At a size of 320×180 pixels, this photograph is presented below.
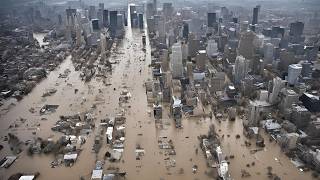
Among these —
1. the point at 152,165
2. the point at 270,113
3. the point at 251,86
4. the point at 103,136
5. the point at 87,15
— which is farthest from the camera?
the point at 87,15

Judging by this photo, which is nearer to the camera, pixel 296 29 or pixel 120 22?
pixel 296 29

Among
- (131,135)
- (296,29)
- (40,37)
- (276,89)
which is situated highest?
(296,29)

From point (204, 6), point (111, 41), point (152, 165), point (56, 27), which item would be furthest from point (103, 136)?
point (204, 6)

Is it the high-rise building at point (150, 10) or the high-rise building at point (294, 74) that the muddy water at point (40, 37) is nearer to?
the high-rise building at point (150, 10)

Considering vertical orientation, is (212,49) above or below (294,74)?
above

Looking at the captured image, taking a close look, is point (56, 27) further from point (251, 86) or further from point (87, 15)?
point (251, 86)

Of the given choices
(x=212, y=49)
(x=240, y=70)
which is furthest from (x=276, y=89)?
(x=212, y=49)

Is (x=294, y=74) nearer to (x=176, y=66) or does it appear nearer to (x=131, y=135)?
(x=176, y=66)

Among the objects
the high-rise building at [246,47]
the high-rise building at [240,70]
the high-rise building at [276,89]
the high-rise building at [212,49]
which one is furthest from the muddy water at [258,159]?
the high-rise building at [212,49]
